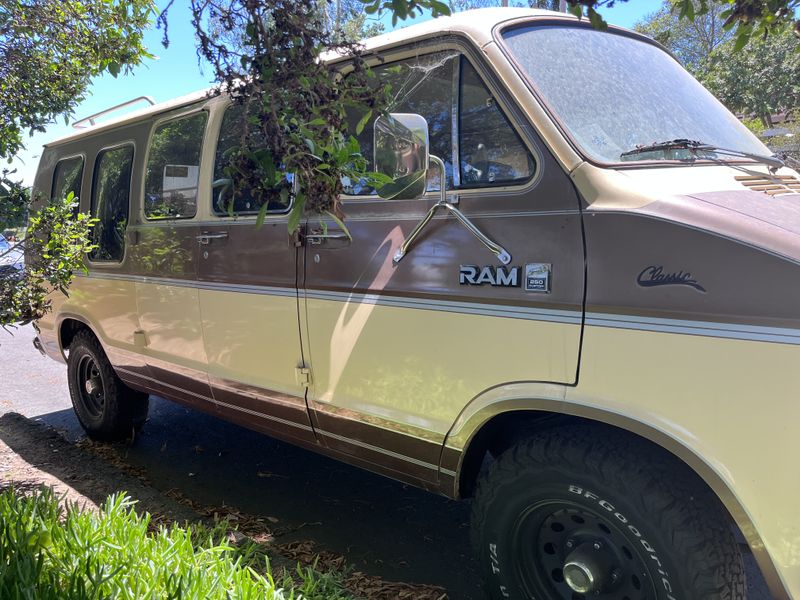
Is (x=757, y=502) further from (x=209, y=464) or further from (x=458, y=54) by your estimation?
(x=209, y=464)

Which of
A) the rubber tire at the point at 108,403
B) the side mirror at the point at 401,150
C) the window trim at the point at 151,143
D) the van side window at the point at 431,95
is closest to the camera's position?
the side mirror at the point at 401,150

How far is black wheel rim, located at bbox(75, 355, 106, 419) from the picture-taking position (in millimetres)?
5228

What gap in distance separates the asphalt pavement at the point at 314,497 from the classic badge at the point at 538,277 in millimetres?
1640

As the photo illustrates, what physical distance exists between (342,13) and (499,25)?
2.26ft

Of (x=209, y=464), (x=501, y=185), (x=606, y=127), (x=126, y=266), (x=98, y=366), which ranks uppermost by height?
(x=606, y=127)

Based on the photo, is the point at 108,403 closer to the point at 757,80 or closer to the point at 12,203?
the point at 12,203

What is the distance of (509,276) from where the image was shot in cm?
249

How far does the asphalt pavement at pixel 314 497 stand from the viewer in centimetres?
345

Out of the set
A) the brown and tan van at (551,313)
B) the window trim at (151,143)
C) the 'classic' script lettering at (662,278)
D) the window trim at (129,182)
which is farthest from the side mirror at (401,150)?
the window trim at (129,182)

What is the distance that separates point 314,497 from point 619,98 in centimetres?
294

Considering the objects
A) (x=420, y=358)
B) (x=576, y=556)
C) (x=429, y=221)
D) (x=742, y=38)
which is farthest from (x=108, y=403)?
Result: (x=742, y=38)

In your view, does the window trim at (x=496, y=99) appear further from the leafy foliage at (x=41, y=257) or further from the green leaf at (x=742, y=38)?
the leafy foliage at (x=41, y=257)

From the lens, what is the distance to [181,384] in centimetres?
426

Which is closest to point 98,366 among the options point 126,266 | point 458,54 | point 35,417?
point 126,266
